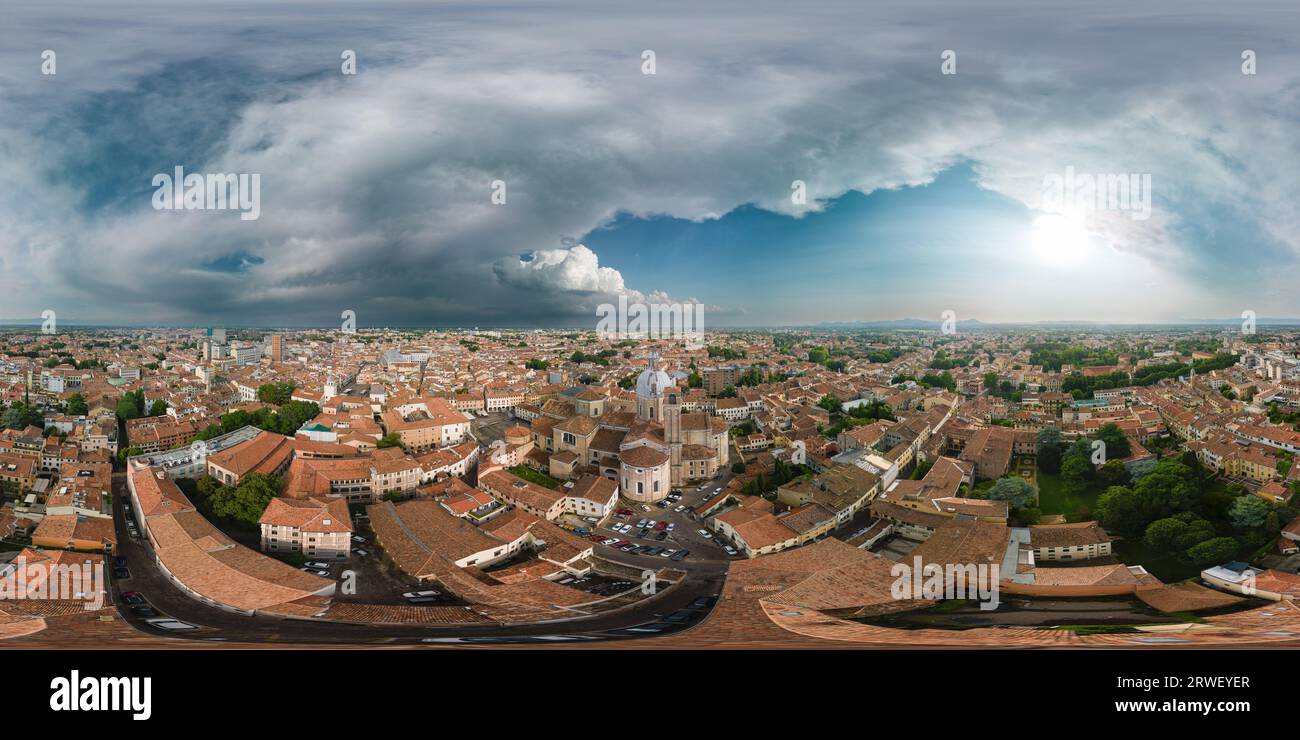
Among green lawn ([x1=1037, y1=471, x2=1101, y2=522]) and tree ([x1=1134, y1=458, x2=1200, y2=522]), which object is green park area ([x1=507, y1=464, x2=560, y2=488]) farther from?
tree ([x1=1134, y1=458, x2=1200, y2=522])

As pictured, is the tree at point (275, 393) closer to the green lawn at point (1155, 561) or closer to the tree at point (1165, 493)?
the green lawn at point (1155, 561)

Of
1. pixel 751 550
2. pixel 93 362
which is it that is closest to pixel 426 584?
pixel 751 550

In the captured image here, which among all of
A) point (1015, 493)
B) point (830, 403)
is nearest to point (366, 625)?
point (1015, 493)

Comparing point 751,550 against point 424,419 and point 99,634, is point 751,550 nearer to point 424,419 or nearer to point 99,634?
point 99,634

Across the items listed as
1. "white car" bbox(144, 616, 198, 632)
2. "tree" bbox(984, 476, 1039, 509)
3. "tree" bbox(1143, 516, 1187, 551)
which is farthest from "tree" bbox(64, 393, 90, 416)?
"tree" bbox(1143, 516, 1187, 551)

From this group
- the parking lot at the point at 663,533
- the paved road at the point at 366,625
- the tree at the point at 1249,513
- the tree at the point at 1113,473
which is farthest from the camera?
the tree at the point at 1113,473

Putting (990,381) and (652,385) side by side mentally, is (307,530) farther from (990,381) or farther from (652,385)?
(990,381)

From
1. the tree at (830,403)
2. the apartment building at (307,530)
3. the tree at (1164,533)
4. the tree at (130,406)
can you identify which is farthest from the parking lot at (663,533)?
the tree at (130,406)
